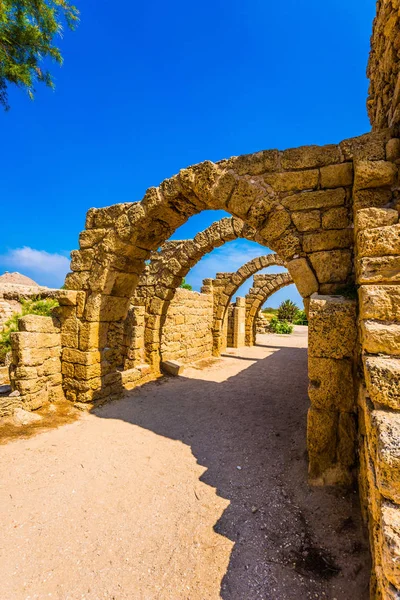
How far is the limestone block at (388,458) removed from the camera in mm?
1222

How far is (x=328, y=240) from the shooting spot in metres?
3.33

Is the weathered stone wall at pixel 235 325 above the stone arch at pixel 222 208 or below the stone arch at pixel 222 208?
below

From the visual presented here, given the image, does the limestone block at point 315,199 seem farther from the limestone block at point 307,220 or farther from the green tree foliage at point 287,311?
the green tree foliage at point 287,311

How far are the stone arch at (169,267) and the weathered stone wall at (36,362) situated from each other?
8.87 ft

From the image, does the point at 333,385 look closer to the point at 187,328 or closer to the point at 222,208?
the point at 222,208

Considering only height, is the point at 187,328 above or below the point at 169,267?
below

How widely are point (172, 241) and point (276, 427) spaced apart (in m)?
6.02

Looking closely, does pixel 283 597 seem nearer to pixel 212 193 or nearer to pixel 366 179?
pixel 366 179

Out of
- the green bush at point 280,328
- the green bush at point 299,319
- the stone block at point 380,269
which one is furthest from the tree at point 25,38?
the green bush at point 299,319

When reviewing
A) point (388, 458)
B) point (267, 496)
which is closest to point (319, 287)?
point (267, 496)

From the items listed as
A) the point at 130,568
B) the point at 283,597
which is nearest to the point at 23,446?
the point at 130,568

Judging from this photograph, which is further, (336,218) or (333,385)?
(336,218)

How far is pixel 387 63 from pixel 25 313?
6.96m

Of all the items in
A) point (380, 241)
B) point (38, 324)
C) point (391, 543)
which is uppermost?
point (380, 241)
